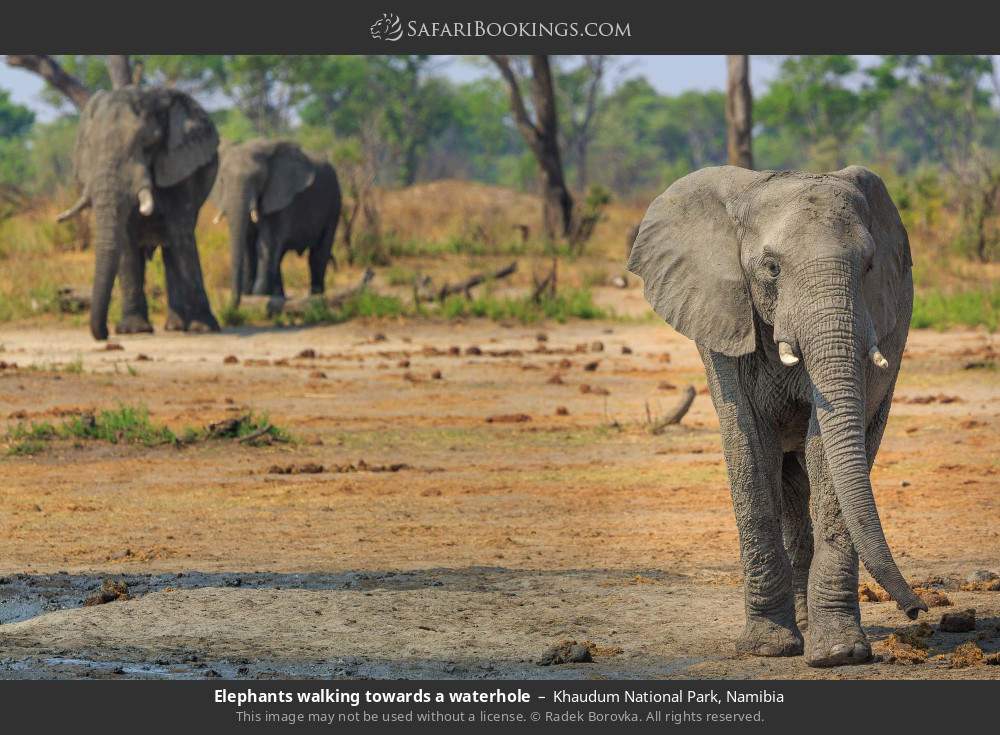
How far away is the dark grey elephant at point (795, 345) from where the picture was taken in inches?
217

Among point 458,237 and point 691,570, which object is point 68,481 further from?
point 458,237

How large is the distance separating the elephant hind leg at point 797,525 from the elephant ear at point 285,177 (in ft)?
51.1

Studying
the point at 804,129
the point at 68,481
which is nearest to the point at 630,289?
the point at 68,481

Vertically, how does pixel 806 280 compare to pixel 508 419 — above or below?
above

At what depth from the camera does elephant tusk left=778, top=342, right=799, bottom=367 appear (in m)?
5.54

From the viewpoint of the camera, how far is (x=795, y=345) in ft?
18.5

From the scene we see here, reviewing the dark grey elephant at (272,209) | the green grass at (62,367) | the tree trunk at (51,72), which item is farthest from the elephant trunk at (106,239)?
the tree trunk at (51,72)

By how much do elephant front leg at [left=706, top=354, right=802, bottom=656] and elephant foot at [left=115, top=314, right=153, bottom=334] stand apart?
13.0 metres

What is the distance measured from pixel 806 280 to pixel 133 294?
44.7 feet

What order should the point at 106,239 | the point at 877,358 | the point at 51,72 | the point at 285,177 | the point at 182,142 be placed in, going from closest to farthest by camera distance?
the point at 877,358 → the point at 106,239 → the point at 182,142 → the point at 285,177 → the point at 51,72

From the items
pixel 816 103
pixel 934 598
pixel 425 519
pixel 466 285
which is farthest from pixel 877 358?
pixel 816 103

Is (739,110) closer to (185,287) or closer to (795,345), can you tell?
(185,287)

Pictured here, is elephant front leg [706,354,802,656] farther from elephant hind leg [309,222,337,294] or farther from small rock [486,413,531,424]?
elephant hind leg [309,222,337,294]

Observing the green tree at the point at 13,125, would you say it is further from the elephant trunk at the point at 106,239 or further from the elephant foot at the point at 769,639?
the elephant foot at the point at 769,639
